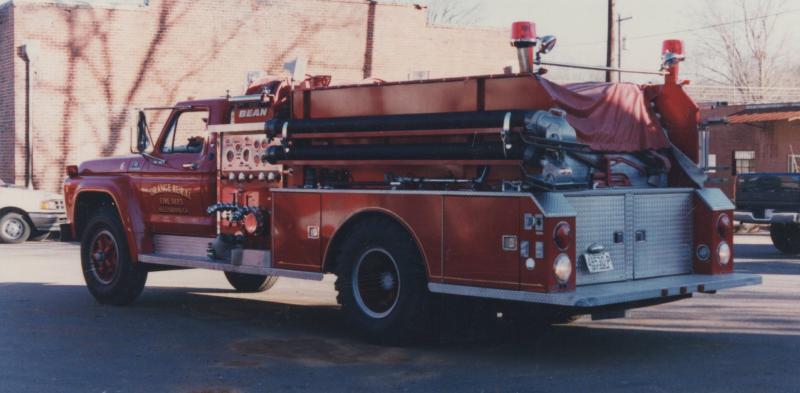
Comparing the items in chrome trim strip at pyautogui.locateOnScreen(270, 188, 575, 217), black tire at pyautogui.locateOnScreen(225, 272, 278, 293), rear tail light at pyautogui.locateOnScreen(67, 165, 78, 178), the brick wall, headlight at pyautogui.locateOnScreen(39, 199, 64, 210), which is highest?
the brick wall

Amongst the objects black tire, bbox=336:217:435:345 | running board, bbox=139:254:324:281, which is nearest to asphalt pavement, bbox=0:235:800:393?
black tire, bbox=336:217:435:345

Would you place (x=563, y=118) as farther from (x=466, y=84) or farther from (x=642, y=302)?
(x=642, y=302)

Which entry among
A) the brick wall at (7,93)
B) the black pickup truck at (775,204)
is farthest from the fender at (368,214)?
the brick wall at (7,93)

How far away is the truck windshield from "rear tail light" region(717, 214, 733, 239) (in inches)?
213

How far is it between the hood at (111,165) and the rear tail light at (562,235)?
18.7ft

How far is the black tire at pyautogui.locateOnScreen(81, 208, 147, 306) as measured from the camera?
476 inches

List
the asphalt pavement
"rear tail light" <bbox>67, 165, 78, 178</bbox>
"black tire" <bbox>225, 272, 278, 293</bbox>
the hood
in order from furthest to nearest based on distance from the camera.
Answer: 1. "black tire" <bbox>225, 272, 278, 293</bbox>
2. "rear tail light" <bbox>67, 165, 78, 178</bbox>
3. the hood
4. the asphalt pavement

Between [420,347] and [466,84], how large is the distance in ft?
7.32

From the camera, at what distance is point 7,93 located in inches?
1085

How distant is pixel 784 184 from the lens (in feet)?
61.8

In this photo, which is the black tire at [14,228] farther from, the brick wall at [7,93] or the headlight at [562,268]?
the headlight at [562,268]

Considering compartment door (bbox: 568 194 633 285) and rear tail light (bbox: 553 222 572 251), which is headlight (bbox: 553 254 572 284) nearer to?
rear tail light (bbox: 553 222 572 251)

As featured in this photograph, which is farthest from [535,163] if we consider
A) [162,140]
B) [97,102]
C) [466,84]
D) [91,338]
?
[97,102]

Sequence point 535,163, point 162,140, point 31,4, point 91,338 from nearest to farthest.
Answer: point 535,163, point 91,338, point 162,140, point 31,4
